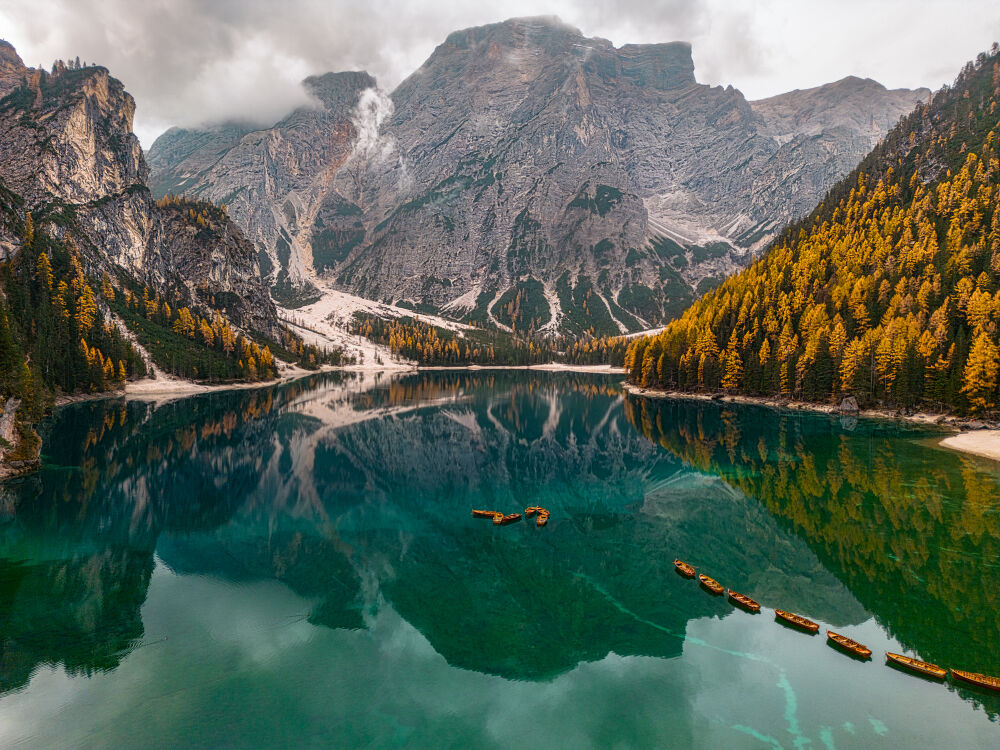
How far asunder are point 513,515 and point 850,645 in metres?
23.8

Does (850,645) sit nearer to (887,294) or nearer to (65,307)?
(887,294)

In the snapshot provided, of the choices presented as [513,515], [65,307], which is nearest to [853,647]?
[513,515]

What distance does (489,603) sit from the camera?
89.3ft

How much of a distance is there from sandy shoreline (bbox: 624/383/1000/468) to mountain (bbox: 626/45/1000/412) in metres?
2.49

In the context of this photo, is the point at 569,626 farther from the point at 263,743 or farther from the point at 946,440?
the point at 946,440

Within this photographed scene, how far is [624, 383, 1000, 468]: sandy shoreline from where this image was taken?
62.4 meters

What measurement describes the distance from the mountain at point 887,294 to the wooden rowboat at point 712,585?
242 feet

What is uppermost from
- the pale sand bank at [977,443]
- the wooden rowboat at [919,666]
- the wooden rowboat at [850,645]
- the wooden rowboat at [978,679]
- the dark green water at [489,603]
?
the pale sand bank at [977,443]

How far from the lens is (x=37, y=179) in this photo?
180 m

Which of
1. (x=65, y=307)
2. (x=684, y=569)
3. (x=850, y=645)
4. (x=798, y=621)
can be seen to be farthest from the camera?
(x=65, y=307)

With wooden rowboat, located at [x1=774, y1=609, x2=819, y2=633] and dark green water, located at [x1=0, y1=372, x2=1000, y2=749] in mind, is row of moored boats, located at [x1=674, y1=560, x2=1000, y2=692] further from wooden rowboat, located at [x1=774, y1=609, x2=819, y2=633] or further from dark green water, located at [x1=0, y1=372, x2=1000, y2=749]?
dark green water, located at [x1=0, y1=372, x2=1000, y2=749]

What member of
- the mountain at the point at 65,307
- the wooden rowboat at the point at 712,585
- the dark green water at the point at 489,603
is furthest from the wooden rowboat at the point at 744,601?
the mountain at the point at 65,307

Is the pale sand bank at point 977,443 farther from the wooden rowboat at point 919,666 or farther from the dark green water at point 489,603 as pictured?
the wooden rowboat at point 919,666

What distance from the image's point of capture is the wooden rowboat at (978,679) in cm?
1938
